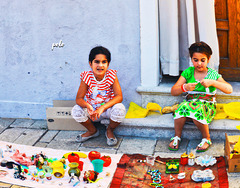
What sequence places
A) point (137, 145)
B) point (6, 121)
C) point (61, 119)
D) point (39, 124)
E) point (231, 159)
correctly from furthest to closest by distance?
point (6, 121) < point (39, 124) < point (61, 119) < point (137, 145) < point (231, 159)

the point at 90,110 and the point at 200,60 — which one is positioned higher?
the point at 200,60

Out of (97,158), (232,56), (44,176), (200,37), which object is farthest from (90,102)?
(232,56)

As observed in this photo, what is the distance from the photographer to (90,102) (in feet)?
14.5

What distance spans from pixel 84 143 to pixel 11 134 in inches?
36.7

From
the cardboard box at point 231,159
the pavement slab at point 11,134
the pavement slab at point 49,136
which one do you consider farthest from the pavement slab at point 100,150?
the cardboard box at point 231,159

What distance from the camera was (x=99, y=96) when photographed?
439 centimetres

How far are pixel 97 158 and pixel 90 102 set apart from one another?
0.72 metres

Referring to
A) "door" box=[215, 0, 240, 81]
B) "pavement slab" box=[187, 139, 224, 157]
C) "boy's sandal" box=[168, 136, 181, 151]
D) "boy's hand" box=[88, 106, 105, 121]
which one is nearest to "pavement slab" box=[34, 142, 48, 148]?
"boy's hand" box=[88, 106, 105, 121]

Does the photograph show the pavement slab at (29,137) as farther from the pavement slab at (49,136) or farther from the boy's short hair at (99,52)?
the boy's short hair at (99,52)

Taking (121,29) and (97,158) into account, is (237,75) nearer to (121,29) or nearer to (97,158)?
(121,29)

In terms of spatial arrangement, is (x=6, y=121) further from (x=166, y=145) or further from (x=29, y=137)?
(x=166, y=145)

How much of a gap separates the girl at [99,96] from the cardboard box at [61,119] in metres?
0.27

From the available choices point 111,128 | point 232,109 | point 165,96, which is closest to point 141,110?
point 165,96

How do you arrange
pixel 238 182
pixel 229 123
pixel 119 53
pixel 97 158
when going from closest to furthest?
pixel 238 182 < pixel 97 158 < pixel 229 123 < pixel 119 53
